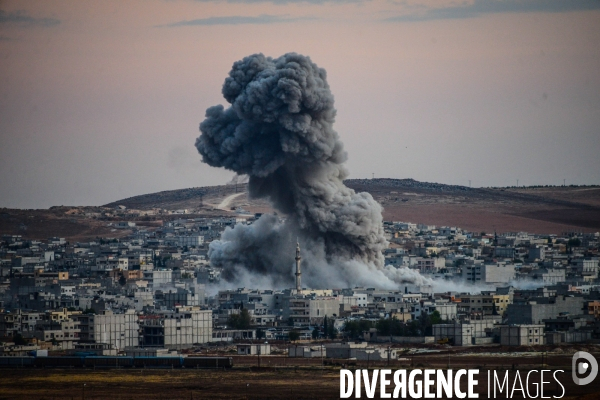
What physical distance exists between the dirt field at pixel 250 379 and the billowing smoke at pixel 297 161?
24941mm

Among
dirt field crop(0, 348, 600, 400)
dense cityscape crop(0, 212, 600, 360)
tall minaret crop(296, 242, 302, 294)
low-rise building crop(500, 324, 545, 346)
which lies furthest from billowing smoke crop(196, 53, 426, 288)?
dirt field crop(0, 348, 600, 400)

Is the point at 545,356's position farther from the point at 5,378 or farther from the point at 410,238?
the point at 410,238

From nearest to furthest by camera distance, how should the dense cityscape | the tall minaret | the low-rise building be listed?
the low-rise building < the dense cityscape < the tall minaret

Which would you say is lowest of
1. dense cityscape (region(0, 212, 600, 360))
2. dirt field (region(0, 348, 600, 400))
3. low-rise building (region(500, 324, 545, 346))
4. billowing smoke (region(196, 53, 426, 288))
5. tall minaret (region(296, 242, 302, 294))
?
dirt field (region(0, 348, 600, 400))

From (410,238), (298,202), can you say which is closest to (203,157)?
(298,202)

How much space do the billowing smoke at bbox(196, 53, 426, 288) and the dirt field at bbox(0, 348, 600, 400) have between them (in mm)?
24941

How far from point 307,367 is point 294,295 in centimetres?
2789

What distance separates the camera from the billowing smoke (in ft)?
368

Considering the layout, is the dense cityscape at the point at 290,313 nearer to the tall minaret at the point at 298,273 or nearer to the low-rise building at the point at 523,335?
the low-rise building at the point at 523,335

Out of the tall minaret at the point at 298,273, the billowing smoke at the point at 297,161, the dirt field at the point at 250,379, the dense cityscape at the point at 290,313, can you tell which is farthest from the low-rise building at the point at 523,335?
the tall minaret at the point at 298,273

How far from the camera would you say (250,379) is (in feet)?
261

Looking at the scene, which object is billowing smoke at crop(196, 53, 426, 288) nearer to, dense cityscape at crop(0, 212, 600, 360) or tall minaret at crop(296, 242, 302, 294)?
tall minaret at crop(296, 242, 302, 294)

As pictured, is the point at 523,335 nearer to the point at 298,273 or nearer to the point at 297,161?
the point at 297,161

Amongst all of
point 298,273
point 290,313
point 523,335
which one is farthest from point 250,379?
point 298,273
